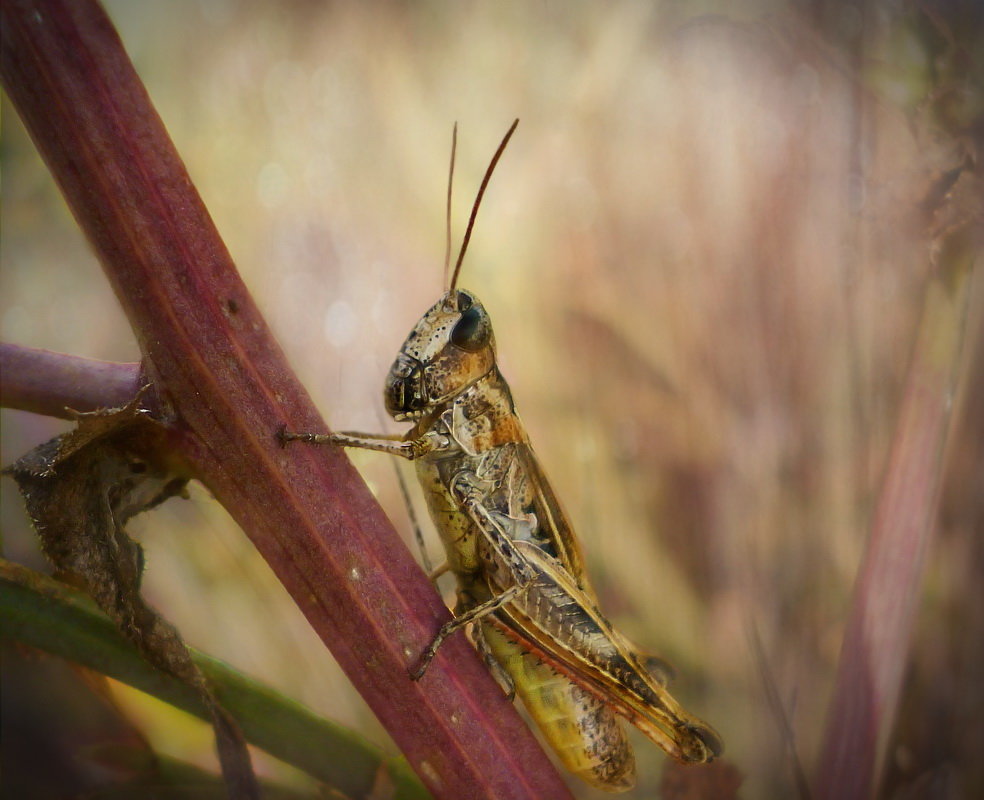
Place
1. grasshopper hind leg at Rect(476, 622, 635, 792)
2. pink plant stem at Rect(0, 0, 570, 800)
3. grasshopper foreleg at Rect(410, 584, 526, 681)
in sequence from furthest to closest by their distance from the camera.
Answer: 1. grasshopper hind leg at Rect(476, 622, 635, 792)
2. grasshopper foreleg at Rect(410, 584, 526, 681)
3. pink plant stem at Rect(0, 0, 570, 800)

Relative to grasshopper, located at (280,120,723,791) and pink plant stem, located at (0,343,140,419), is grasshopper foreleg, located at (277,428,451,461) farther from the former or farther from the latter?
pink plant stem, located at (0,343,140,419)

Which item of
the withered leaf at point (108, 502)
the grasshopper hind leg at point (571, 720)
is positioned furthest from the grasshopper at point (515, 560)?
the withered leaf at point (108, 502)

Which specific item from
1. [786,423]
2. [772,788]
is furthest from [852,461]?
[772,788]

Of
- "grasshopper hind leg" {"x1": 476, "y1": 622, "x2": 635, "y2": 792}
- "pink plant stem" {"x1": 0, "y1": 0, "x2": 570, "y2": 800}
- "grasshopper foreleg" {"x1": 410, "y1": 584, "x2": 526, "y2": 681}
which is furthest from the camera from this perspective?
"grasshopper hind leg" {"x1": 476, "y1": 622, "x2": 635, "y2": 792}

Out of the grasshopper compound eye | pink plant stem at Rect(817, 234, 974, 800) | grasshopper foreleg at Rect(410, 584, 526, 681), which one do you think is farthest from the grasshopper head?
pink plant stem at Rect(817, 234, 974, 800)

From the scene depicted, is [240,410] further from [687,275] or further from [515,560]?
[687,275]

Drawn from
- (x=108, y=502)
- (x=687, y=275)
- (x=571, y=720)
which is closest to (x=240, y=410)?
(x=108, y=502)
